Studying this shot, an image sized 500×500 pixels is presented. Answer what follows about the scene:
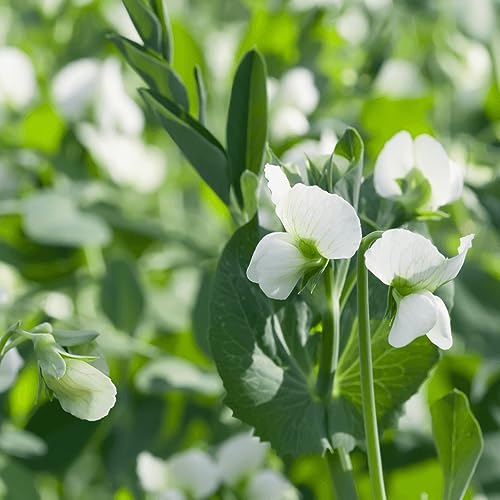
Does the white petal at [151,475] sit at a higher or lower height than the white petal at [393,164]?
lower

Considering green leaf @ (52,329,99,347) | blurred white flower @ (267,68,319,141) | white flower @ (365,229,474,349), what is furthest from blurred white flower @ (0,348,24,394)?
blurred white flower @ (267,68,319,141)

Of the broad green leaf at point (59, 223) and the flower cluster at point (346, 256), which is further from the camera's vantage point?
the broad green leaf at point (59, 223)

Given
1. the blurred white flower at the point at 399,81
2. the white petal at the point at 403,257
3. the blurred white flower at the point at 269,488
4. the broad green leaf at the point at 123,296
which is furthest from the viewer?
the blurred white flower at the point at 399,81

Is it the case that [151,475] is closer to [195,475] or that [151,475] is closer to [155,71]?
[195,475]

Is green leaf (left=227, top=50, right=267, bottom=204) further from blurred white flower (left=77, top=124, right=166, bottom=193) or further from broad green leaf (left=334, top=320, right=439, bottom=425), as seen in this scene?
blurred white flower (left=77, top=124, right=166, bottom=193)

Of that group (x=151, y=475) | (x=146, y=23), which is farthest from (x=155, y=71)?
(x=151, y=475)

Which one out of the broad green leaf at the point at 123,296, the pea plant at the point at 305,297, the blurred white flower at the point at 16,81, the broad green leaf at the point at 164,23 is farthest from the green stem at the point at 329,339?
the blurred white flower at the point at 16,81

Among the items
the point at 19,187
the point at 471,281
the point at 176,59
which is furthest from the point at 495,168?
the point at 19,187

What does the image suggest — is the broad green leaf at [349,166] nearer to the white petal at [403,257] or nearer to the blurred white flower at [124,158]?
the white petal at [403,257]
